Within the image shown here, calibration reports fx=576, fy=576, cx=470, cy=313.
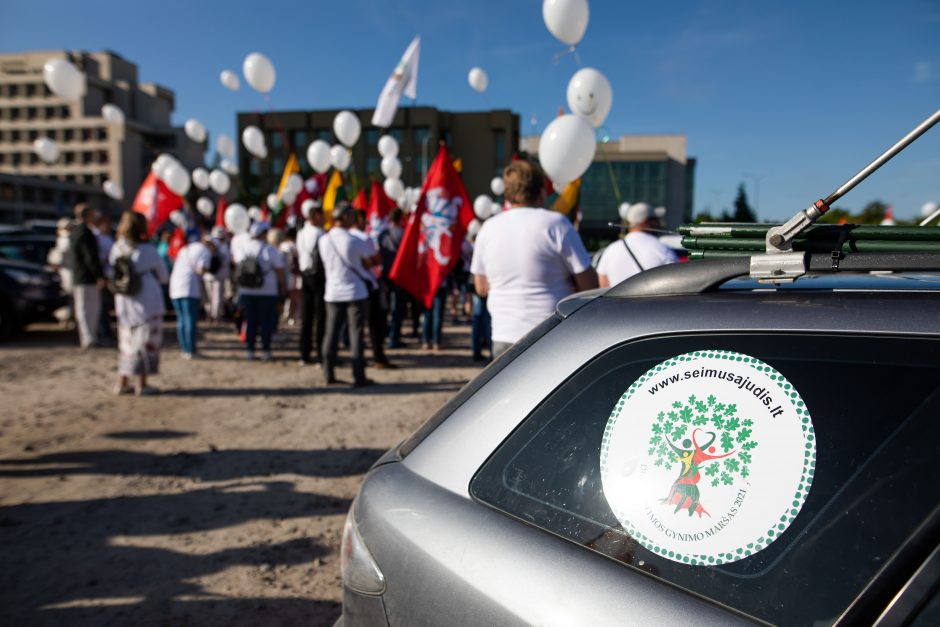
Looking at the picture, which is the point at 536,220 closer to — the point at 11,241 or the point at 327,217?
the point at 327,217

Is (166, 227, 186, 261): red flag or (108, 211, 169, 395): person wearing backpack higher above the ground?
(166, 227, 186, 261): red flag

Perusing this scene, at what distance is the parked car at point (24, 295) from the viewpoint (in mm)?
9727

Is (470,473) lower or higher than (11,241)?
lower

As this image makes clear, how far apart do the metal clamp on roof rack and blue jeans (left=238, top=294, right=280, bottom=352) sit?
7658mm

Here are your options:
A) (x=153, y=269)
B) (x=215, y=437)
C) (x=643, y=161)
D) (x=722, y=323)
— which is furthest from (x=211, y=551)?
(x=643, y=161)

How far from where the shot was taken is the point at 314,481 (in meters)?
4.16

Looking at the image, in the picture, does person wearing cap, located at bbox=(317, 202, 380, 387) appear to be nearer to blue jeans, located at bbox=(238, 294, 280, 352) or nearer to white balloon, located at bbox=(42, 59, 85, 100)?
blue jeans, located at bbox=(238, 294, 280, 352)

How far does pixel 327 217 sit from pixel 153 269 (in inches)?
227

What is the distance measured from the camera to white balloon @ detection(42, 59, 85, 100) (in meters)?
10.5

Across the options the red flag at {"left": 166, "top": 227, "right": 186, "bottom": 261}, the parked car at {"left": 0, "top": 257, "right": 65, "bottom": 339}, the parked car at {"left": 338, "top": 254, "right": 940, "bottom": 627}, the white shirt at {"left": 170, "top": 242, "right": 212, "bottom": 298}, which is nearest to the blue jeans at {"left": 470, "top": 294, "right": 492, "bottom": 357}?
the white shirt at {"left": 170, "top": 242, "right": 212, "bottom": 298}

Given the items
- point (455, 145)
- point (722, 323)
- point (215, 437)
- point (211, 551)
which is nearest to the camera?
point (722, 323)

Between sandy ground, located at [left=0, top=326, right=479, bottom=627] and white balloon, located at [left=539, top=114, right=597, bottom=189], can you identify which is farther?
white balloon, located at [left=539, top=114, right=597, bottom=189]

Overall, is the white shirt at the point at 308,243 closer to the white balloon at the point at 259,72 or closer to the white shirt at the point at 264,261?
the white shirt at the point at 264,261

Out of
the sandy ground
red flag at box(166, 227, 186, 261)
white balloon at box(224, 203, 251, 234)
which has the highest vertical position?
white balloon at box(224, 203, 251, 234)
